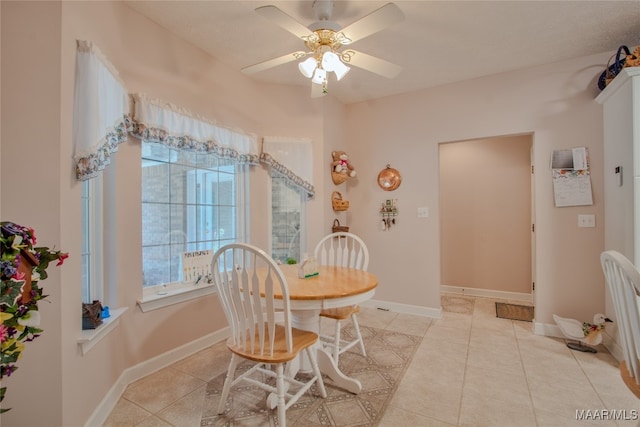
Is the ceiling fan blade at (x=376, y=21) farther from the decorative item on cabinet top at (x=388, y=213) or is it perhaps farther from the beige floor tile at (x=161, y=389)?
the beige floor tile at (x=161, y=389)

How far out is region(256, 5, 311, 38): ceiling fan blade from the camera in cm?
154

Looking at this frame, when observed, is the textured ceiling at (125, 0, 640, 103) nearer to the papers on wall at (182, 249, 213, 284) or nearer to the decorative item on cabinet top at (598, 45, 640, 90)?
the decorative item on cabinet top at (598, 45, 640, 90)

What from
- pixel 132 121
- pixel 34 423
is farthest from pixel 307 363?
pixel 132 121

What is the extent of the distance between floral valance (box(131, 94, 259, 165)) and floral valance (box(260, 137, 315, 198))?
0.50ft

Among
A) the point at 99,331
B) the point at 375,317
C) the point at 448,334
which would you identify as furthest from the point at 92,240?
the point at 448,334

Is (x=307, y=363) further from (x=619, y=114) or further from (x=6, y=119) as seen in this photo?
(x=619, y=114)

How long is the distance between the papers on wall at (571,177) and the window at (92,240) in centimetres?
368

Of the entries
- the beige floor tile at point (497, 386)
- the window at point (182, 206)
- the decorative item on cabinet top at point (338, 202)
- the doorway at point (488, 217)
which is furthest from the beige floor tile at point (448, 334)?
the window at point (182, 206)

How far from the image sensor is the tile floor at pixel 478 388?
166cm

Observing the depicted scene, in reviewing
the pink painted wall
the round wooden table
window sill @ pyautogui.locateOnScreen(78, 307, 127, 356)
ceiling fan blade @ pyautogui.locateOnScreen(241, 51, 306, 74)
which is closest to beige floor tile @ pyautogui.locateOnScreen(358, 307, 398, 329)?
the pink painted wall

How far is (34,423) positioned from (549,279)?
12.5 ft

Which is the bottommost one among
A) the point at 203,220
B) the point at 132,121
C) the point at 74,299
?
the point at 74,299

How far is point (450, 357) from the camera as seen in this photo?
236cm

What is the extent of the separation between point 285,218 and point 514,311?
2908 millimetres
